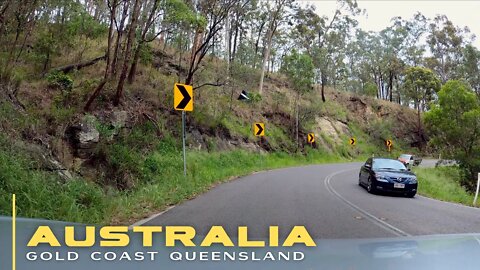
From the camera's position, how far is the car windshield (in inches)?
678

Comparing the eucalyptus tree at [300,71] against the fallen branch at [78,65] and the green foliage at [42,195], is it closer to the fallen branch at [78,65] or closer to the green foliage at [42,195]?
the fallen branch at [78,65]

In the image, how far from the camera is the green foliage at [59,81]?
696 inches

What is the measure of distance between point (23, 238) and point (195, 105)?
23502mm

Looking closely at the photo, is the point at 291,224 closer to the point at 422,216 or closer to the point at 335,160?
the point at 422,216

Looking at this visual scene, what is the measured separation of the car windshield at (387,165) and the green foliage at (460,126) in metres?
16.8

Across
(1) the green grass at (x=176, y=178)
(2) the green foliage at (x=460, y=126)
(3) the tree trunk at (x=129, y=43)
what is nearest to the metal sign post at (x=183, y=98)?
(1) the green grass at (x=176, y=178)

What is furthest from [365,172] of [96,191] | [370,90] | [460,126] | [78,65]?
[370,90]

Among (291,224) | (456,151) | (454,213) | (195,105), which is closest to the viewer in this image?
(291,224)

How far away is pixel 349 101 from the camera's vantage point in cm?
6306

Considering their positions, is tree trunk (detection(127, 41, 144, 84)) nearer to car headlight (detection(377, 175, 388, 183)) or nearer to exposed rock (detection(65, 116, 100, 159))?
exposed rock (detection(65, 116, 100, 159))

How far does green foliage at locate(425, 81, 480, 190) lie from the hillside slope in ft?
41.0

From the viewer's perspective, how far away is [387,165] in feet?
57.5

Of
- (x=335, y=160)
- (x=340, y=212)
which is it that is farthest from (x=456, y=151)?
(x=340, y=212)

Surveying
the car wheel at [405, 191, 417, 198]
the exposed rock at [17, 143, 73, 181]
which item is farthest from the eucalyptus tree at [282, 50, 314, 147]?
the exposed rock at [17, 143, 73, 181]
